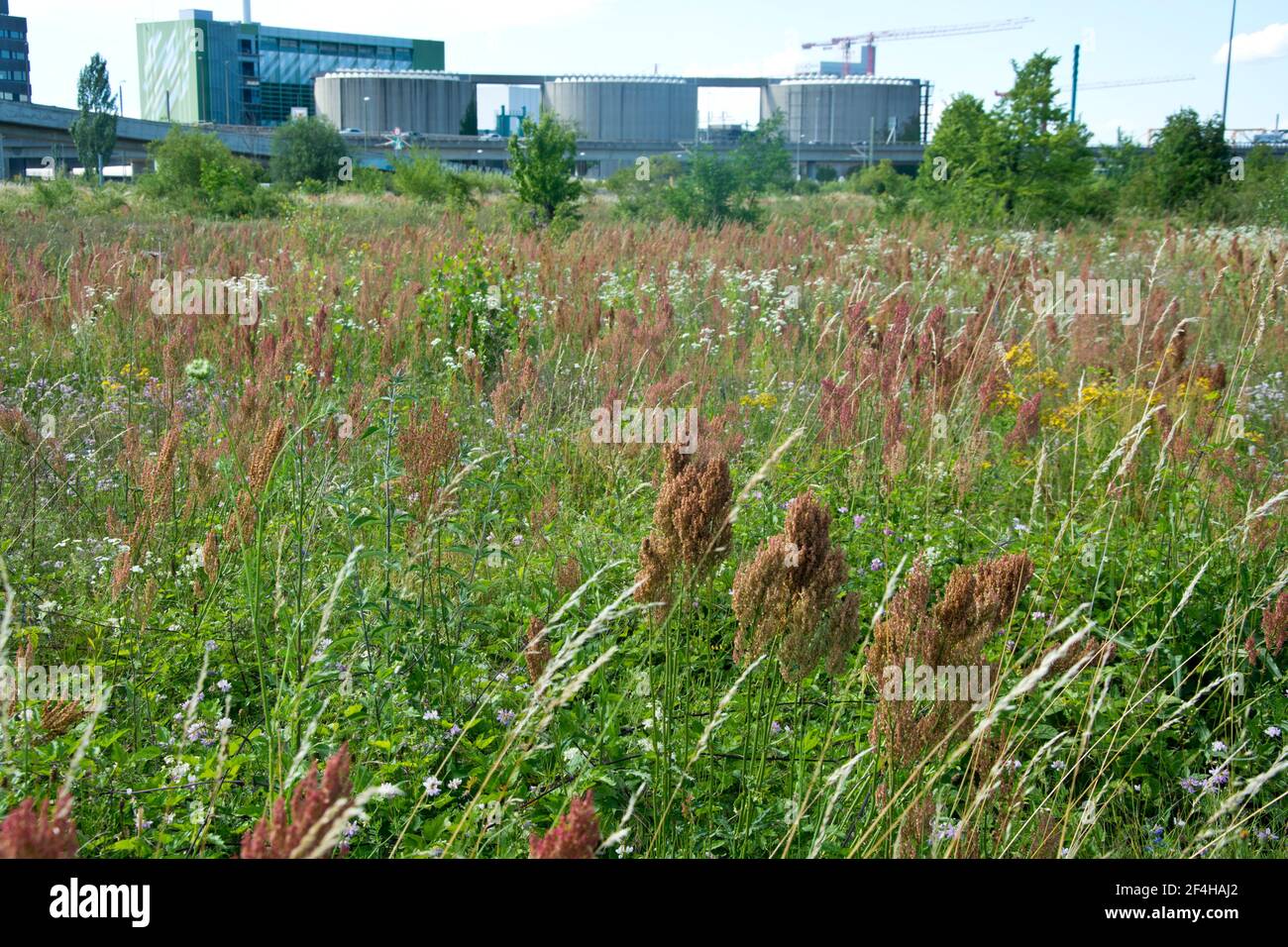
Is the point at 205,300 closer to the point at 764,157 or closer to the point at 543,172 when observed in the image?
the point at 543,172

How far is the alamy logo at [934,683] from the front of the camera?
68.9 inches

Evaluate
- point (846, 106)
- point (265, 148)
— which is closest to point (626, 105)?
point (846, 106)

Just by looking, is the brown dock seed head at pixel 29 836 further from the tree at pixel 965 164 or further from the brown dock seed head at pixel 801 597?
the tree at pixel 965 164

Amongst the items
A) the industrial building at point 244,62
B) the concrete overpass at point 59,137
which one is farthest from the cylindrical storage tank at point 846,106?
the concrete overpass at point 59,137

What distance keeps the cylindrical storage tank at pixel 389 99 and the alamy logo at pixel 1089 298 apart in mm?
99666

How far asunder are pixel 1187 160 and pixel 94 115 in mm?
42971

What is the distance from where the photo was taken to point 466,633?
10.3 feet

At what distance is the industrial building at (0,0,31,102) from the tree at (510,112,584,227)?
307 inches

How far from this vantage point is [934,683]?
177 cm
